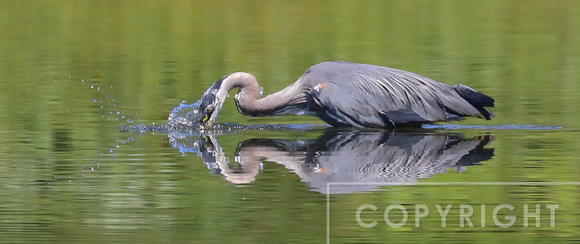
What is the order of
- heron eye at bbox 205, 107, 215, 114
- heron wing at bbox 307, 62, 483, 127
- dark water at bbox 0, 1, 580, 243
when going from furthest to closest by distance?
heron eye at bbox 205, 107, 215, 114
heron wing at bbox 307, 62, 483, 127
dark water at bbox 0, 1, 580, 243

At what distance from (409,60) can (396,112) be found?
469 cm

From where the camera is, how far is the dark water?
20.2 feet

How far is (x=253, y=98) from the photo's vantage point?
398 inches

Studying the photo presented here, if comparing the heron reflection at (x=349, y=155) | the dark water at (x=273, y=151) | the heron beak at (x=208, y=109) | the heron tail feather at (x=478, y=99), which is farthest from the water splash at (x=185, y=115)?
the heron tail feather at (x=478, y=99)

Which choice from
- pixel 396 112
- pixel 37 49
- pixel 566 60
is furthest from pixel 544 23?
pixel 396 112

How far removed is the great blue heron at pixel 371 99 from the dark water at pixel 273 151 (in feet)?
0.47

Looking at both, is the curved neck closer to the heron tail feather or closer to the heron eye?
the heron eye

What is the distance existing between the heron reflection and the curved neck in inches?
22.2

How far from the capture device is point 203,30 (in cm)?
1852

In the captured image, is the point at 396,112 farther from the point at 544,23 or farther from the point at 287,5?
the point at 287,5

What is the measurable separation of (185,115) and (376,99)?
5.41 feet

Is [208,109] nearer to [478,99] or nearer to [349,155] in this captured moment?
[349,155]

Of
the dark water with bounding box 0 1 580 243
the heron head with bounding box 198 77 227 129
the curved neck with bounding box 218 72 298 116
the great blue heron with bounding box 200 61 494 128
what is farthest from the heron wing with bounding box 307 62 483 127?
the heron head with bounding box 198 77 227 129

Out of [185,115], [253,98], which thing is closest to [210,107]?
[185,115]
